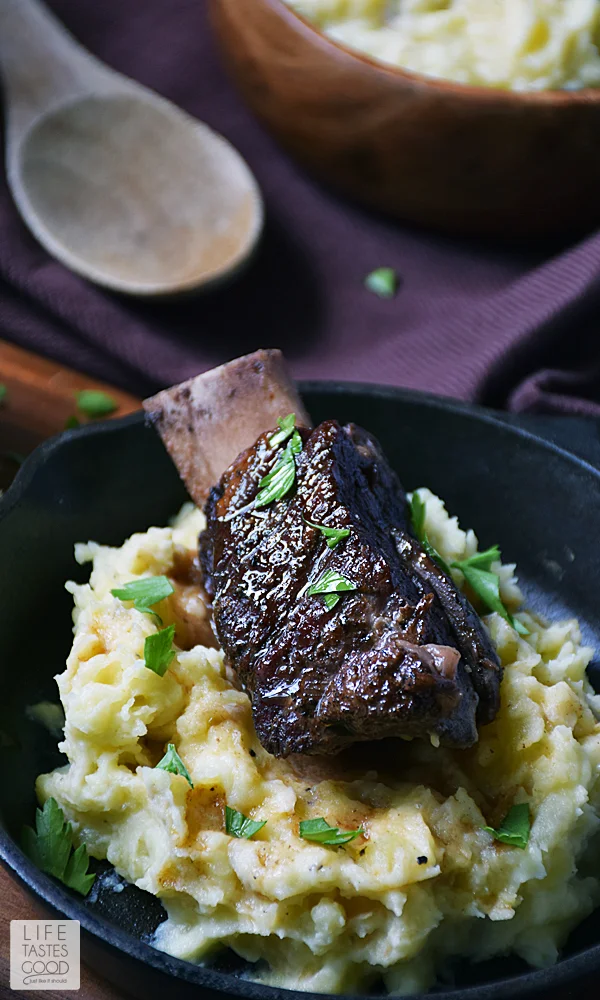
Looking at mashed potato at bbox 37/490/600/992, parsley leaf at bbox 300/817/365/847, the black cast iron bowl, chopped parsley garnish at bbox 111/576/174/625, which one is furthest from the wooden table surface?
parsley leaf at bbox 300/817/365/847

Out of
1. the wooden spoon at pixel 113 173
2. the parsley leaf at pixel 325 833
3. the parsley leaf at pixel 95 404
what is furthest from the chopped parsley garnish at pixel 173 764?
the wooden spoon at pixel 113 173

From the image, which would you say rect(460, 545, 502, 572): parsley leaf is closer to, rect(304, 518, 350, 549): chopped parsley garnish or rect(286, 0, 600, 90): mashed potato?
rect(304, 518, 350, 549): chopped parsley garnish

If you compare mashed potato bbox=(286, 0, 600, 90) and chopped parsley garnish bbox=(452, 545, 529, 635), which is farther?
mashed potato bbox=(286, 0, 600, 90)

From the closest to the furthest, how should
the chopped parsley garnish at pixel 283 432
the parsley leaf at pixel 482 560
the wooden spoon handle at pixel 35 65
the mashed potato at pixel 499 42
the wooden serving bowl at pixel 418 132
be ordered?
1. the chopped parsley garnish at pixel 283 432
2. the parsley leaf at pixel 482 560
3. the wooden serving bowl at pixel 418 132
4. the mashed potato at pixel 499 42
5. the wooden spoon handle at pixel 35 65

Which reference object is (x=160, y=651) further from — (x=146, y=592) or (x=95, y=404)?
(x=95, y=404)

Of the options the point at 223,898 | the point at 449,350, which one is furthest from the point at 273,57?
the point at 223,898

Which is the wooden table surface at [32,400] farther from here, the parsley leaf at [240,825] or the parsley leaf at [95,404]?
the parsley leaf at [240,825]
